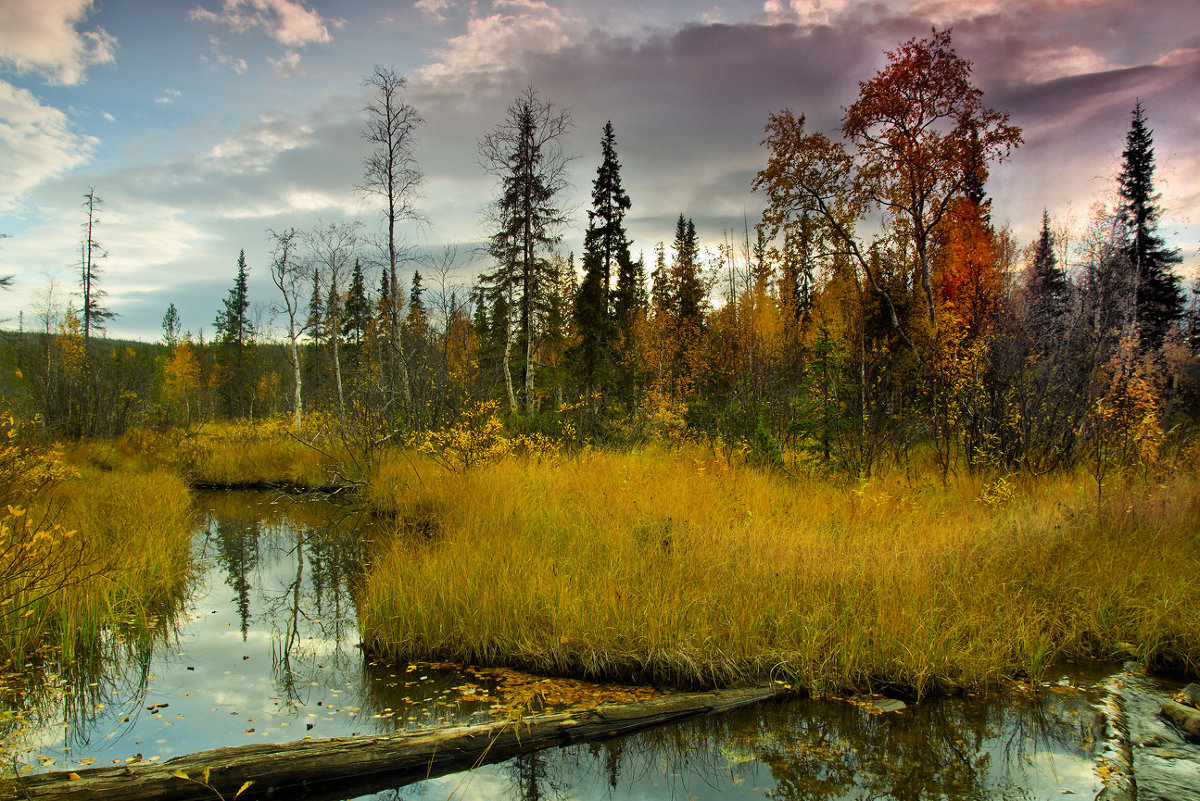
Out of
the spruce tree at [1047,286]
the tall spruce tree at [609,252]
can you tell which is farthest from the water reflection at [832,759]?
the tall spruce tree at [609,252]

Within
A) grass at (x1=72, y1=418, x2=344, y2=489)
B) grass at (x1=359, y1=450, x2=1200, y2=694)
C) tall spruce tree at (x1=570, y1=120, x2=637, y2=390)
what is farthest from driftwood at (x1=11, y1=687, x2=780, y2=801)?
tall spruce tree at (x1=570, y1=120, x2=637, y2=390)

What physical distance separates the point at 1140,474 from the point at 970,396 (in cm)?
224

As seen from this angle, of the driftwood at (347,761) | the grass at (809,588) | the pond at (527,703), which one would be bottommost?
the pond at (527,703)

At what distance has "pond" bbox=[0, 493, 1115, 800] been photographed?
368 centimetres

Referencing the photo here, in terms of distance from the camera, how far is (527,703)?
4.50 metres

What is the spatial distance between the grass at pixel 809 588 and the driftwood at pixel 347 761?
81 cm

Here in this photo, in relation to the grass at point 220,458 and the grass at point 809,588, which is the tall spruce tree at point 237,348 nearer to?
the grass at point 220,458

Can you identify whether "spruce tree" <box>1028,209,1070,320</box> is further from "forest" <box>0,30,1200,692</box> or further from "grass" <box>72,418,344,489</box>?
"grass" <box>72,418,344,489</box>

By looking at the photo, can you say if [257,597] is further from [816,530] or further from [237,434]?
[237,434]

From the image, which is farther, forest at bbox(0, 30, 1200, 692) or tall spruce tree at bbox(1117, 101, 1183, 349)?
tall spruce tree at bbox(1117, 101, 1183, 349)

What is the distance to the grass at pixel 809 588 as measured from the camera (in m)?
4.83

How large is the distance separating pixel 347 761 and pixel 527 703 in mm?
1396

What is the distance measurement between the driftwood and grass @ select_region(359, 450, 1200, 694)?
81cm

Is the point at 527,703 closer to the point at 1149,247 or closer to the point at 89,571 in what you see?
the point at 89,571
